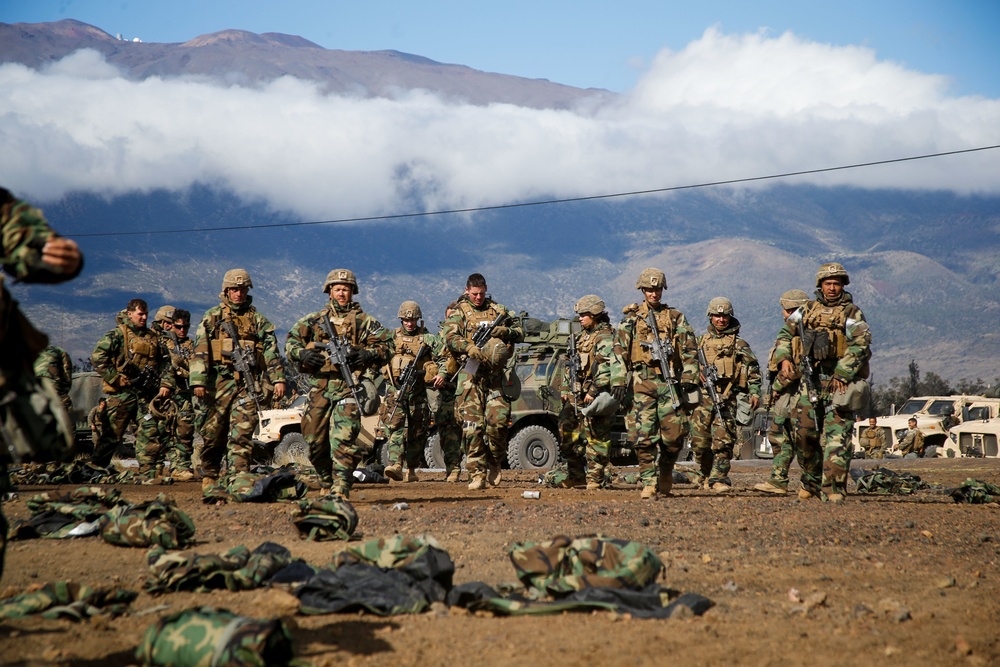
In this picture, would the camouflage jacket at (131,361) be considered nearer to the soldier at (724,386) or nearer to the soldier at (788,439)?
the soldier at (724,386)

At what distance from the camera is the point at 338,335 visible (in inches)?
395

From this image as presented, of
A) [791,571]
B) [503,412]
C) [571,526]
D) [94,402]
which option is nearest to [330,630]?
[791,571]

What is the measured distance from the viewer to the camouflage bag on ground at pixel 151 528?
22.7ft

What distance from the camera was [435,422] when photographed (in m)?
15.0

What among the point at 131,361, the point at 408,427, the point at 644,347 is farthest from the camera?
the point at 408,427

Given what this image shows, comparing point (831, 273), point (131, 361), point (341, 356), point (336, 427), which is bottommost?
point (336, 427)

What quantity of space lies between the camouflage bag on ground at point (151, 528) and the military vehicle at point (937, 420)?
2085 centimetres

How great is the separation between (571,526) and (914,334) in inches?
7482

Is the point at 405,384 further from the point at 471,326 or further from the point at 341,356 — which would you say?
the point at 341,356

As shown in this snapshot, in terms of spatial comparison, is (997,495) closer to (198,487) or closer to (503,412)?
(503,412)

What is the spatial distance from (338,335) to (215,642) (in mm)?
6133

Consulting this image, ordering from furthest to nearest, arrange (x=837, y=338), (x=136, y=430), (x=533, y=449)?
1. (x=533, y=449)
2. (x=136, y=430)
3. (x=837, y=338)

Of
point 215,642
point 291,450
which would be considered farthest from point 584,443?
point 215,642

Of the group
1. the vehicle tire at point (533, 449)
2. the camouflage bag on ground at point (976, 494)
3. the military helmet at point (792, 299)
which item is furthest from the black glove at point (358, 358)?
the vehicle tire at point (533, 449)
